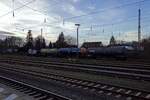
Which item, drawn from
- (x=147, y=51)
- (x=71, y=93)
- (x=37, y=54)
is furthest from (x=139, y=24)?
(x=71, y=93)

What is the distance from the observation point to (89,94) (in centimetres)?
1106

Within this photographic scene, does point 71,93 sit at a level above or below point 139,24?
below

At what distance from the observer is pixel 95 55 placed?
153 ft

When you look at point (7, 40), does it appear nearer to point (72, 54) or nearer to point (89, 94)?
point (72, 54)

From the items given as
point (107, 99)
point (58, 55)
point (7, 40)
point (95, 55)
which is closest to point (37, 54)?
point (58, 55)

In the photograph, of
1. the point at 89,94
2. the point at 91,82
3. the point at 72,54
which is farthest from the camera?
the point at 72,54

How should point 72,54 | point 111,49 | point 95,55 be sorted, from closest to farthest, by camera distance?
point 111,49, point 95,55, point 72,54

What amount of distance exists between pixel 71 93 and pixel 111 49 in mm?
30902

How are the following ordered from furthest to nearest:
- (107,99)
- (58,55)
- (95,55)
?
(58,55) → (95,55) → (107,99)

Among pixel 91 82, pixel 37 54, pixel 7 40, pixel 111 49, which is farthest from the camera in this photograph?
pixel 7 40

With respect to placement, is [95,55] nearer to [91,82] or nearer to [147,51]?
[147,51]

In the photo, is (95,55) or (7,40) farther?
(7,40)

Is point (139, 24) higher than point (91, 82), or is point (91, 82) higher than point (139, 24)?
point (139, 24)

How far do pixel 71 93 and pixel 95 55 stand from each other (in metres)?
35.2
